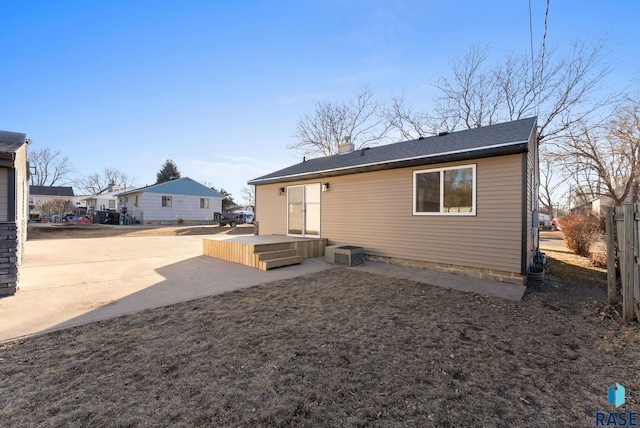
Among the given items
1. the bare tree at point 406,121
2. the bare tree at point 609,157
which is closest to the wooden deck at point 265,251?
the bare tree at point 406,121

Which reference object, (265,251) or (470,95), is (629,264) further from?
(470,95)

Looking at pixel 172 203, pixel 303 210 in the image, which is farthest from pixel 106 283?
pixel 172 203

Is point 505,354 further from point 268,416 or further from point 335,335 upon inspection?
point 268,416

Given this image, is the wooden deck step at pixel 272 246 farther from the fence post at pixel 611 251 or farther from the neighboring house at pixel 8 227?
the fence post at pixel 611 251

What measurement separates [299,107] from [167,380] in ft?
65.3

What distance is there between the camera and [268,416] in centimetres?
175

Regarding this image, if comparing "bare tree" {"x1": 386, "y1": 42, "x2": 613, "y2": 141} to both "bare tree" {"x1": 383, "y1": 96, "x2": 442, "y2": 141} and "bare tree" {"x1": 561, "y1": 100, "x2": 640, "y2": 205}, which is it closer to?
"bare tree" {"x1": 383, "y1": 96, "x2": 442, "y2": 141}

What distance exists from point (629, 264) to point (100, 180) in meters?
58.0

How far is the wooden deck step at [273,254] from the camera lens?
653 cm

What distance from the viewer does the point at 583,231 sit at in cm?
955

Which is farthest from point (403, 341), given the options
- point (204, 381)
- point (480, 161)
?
point (480, 161)

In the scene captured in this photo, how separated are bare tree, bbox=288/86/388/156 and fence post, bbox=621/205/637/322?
57.4 ft

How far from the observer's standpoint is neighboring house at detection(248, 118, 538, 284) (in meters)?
5.27

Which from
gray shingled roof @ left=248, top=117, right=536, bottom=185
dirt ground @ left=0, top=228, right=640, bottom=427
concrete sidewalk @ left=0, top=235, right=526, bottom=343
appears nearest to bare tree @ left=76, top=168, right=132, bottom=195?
concrete sidewalk @ left=0, top=235, right=526, bottom=343
